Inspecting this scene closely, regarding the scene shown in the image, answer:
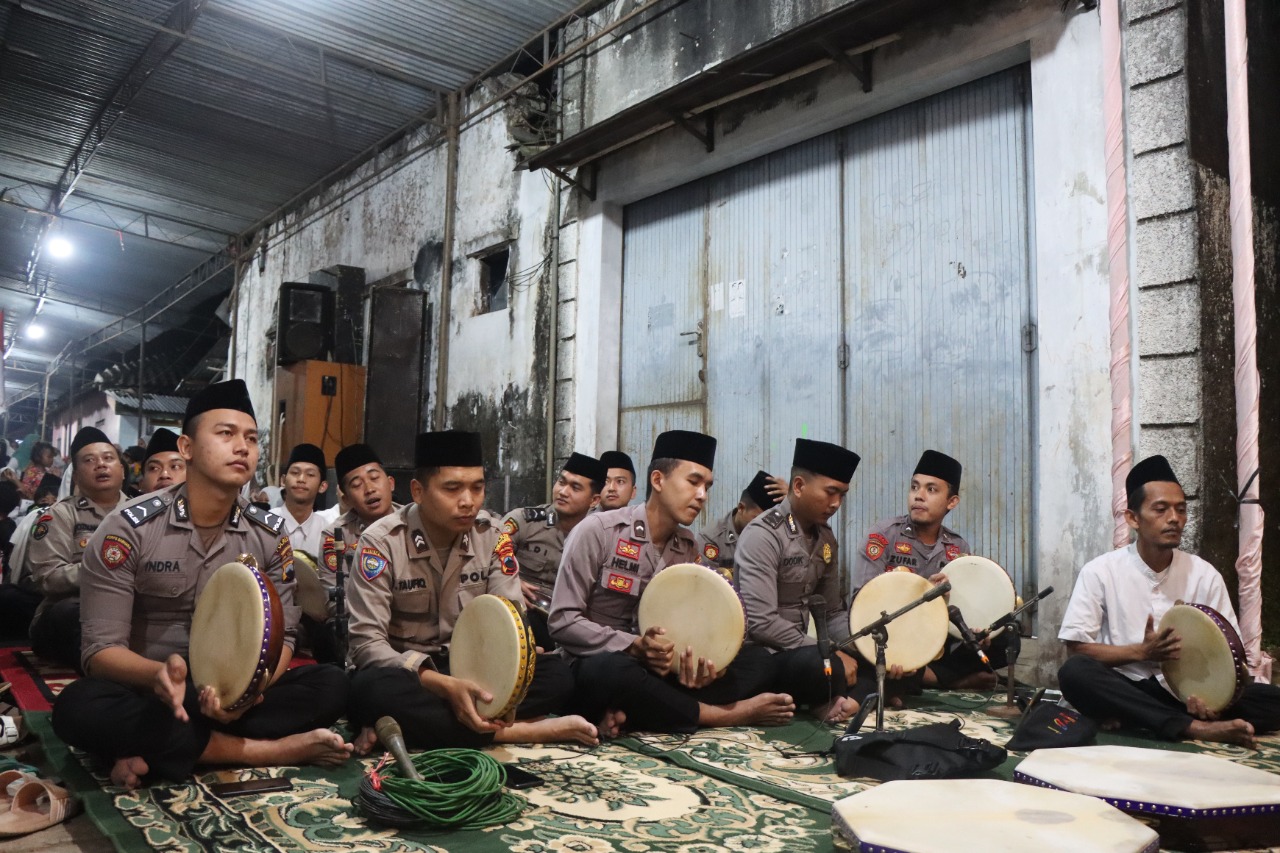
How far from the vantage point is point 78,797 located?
102 inches

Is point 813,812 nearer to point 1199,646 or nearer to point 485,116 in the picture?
point 1199,646

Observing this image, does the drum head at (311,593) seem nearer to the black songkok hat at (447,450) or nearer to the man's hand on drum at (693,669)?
the black songkok hat at (447,450)

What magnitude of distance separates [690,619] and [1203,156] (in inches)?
132

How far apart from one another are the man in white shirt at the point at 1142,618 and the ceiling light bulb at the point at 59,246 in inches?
607

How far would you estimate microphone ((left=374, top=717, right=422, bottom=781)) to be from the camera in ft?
8.38

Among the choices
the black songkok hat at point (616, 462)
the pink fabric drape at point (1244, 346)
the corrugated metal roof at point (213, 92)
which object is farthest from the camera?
the corrugated metal roof at point (213, 92)

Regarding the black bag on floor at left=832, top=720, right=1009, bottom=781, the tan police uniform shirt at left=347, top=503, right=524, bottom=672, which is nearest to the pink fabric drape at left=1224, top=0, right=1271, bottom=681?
the black bag on floor at left=832, top=720, right=1009, bottom=781

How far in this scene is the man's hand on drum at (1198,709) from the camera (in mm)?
3461

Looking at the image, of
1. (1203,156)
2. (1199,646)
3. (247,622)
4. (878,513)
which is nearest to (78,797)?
(247,622)

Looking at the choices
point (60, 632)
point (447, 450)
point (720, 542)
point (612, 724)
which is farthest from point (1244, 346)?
point (60, 632)

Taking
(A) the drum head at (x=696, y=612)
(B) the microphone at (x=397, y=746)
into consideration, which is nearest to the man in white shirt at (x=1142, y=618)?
(A) the drum head at (x=696, y=612)

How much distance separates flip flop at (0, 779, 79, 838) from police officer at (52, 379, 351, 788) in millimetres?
164

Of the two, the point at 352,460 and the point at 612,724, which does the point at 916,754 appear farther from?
the point at 352,460

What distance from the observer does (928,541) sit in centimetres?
498
